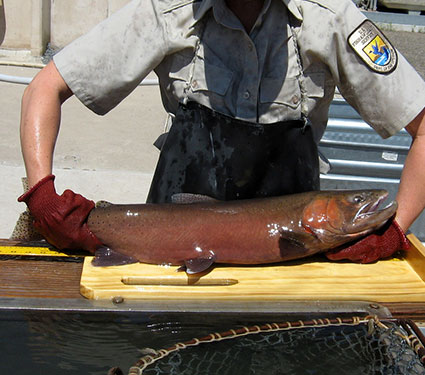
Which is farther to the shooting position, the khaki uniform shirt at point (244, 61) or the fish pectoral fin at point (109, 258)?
the khaki uniform shirt at point (244, 61)

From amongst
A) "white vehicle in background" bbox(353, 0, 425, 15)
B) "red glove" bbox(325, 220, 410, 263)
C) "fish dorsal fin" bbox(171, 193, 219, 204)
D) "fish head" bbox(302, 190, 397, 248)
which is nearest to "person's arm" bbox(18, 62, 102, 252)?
"fish dorsal fin" bbox(171, 193, 219, 204)

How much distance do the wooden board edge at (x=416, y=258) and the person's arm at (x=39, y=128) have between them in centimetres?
154

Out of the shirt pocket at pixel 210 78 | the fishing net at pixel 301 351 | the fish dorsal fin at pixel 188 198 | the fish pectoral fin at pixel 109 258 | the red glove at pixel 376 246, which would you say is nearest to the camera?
the fishing net at pixel 301 351

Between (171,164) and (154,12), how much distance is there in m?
0.68

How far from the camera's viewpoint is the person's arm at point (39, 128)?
254cm

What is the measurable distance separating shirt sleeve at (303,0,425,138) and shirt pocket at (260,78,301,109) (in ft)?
0.58

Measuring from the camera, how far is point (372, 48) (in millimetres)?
2637

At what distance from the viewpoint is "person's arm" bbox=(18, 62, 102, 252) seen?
7.87 ft

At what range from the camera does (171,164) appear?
2.84m

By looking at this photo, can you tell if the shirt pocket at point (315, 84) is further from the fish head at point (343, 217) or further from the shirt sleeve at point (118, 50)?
the shirt sleeve at point (118, 50)

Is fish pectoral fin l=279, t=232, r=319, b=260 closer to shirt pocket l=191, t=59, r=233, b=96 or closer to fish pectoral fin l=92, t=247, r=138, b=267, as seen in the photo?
fish pectoral fin l=92, t=247, r=138, b=267

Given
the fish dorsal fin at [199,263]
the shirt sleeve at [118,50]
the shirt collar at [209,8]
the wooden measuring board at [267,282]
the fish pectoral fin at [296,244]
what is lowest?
the wooden measuring board at [267,282]

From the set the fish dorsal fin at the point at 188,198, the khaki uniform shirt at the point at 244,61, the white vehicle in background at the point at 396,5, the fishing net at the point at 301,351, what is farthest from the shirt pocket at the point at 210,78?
the white vehicle in background at the point at 396,5

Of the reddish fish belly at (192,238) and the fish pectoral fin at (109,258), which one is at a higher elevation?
the reddish fish belly at (192,238)
